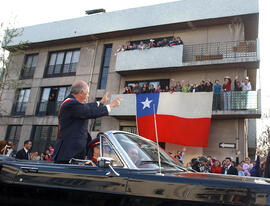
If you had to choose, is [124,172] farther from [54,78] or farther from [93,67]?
[54,78]

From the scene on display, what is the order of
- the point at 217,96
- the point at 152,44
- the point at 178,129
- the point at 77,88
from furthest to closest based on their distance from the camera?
1. the point at 152,44
2. the point at 217,96
3. the point at 178,129
4. the point at 77,88

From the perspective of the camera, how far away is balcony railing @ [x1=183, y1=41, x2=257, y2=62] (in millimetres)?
13734

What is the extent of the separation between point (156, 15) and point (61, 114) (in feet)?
49.6

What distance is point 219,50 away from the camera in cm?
1474

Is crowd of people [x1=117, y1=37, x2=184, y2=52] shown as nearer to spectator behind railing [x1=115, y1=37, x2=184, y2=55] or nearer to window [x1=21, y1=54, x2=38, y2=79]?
spectator behind railing [x1=115, y1=37, x2=184, y2=55]

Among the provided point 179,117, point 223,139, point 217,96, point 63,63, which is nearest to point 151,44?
point 217,96

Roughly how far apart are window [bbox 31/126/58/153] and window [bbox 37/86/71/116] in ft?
4.13

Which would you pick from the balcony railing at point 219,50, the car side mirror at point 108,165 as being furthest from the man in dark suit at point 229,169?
the car side mirror at point 108,165

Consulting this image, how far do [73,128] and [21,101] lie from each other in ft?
65.7

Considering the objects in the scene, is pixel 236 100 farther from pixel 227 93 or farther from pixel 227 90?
pixel 227 90

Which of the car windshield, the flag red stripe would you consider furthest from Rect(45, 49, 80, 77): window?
the car windshield

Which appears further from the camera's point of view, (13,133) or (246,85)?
→ (13,133)

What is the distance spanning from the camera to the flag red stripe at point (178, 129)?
1228cm

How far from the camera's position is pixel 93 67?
18766 millimetres
